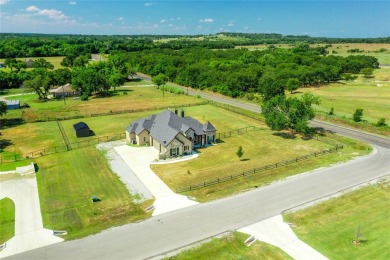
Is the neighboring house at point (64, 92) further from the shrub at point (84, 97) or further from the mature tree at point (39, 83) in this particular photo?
the shrub at point (84, 97)

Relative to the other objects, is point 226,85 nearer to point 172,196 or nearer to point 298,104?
point 298,104

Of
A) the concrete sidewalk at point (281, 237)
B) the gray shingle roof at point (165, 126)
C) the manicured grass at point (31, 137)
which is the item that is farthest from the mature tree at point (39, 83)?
the concrete sidewalk at point (281, 237)

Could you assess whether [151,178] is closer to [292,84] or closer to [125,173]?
[125,173]

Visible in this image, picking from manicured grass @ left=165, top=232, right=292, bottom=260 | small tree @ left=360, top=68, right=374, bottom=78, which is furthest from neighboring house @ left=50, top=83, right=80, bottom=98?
small tree @ left=360, top=68, right=374, bottom=78

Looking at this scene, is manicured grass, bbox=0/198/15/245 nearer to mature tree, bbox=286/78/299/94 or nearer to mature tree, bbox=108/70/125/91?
mature tree, bbox=108/70/125/91

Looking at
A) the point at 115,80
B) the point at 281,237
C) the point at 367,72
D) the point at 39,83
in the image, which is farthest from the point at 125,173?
the point at 367,72

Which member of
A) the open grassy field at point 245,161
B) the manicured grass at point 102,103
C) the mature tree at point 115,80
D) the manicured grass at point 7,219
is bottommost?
the manicured grass at point 7,219

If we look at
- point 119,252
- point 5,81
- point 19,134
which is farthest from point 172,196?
point 5,81
